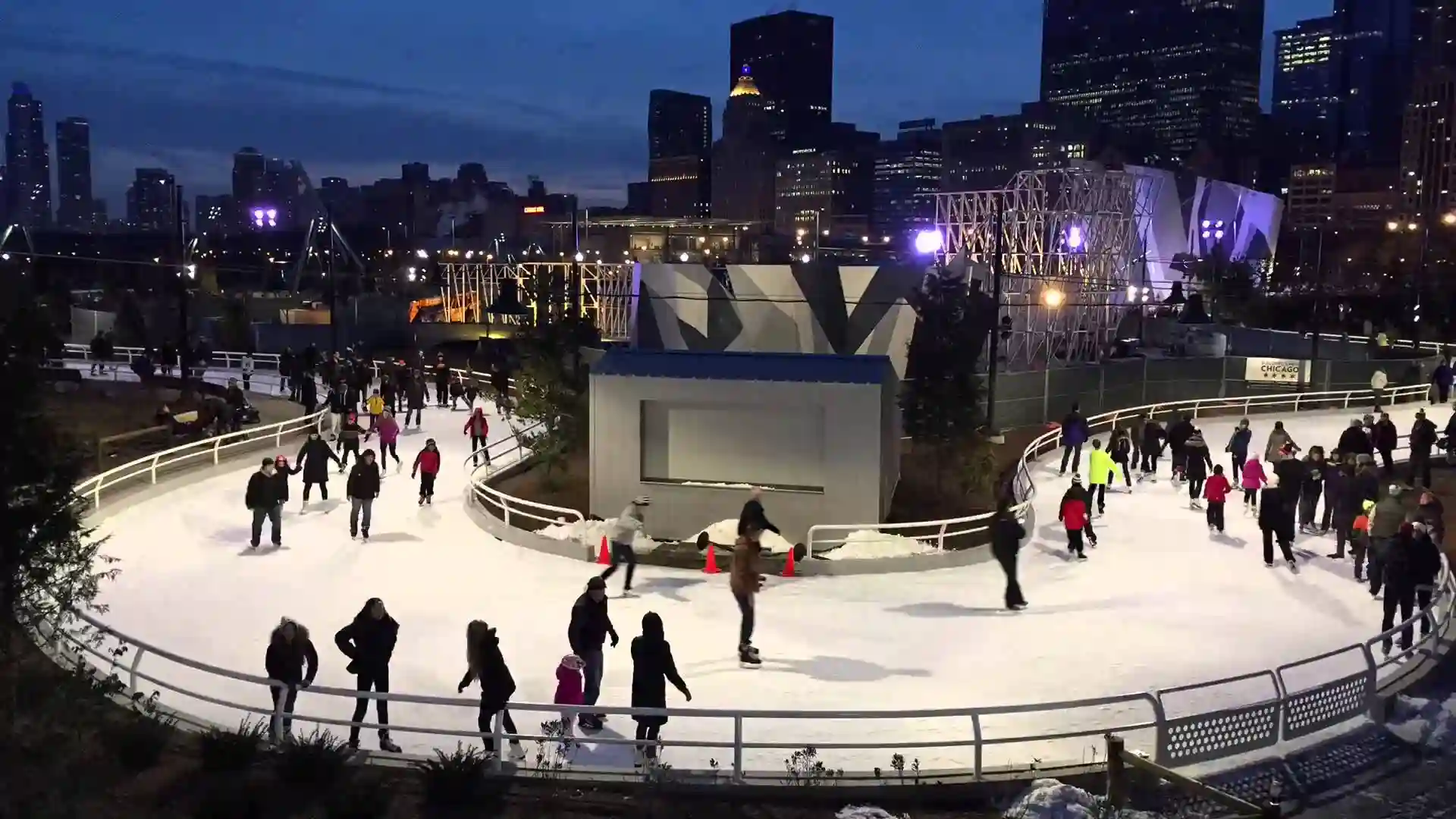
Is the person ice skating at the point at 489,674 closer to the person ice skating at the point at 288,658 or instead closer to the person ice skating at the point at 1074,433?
the person ice skating at the point at 288,658

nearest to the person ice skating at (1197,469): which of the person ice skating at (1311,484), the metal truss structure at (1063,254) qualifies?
the person ice skating at (1311,484)

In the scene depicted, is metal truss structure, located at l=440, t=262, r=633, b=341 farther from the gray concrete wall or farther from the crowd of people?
the gray concrete wall

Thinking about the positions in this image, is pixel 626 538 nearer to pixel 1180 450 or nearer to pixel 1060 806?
pixel 1060 806

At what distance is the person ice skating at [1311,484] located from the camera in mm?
15656

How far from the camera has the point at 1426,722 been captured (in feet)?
28.8

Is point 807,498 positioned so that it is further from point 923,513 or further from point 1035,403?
point 1035,403

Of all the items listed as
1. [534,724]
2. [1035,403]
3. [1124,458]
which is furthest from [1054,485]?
[534,724]

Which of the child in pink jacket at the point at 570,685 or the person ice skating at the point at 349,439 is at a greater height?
the person ice skating at the point at 349,439

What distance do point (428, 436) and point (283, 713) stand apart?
→ 1721cm

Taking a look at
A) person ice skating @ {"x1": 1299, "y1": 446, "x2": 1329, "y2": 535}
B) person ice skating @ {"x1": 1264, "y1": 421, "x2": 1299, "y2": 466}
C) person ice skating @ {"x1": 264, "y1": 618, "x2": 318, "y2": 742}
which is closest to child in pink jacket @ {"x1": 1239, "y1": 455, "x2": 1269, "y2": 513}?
person ice skating @ {"x1": 1264, "y1": 421, "x2": 1299, "y2": 466}

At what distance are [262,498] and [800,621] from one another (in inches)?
277

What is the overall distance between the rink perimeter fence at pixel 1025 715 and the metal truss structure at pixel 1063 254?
3348 cm

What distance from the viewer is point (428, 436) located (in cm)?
2462

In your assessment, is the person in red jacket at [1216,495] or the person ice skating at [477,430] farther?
the person ice skating at [477,430]
